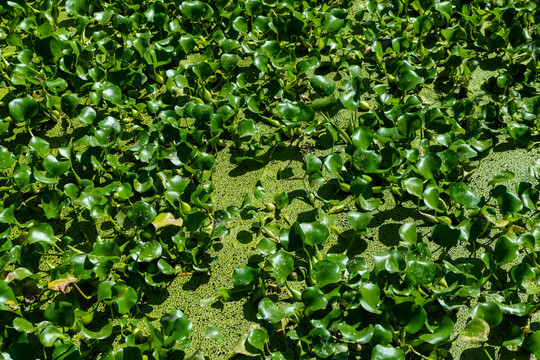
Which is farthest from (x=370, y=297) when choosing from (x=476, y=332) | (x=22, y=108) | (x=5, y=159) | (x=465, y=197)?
(x=22, y=108)

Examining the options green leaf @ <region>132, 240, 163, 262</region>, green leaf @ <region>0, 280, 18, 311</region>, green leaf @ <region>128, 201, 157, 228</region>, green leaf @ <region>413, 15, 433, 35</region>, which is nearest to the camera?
green leaf @ <region>0, 280, 18, 311</region>

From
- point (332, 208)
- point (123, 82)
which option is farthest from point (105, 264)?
point (123, 82)

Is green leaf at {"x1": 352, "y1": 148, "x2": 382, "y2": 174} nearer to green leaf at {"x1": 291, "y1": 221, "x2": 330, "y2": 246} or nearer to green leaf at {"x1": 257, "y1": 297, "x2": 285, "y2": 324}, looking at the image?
green leaf at {"x1": 291, "y1": 221, "x2": 330, "y2": 246}

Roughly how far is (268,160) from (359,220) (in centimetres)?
60

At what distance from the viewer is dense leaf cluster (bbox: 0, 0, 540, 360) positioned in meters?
2.00

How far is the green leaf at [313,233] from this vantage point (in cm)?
215

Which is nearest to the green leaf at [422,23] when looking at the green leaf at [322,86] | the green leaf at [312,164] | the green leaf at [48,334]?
the green leaf at [322,86]

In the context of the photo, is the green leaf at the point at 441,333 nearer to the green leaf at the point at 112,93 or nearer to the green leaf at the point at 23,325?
the green leaf at the point at 23,325

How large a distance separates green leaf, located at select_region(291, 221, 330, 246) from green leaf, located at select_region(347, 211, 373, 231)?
0.11 meters

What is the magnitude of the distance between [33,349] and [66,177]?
80 centimetres

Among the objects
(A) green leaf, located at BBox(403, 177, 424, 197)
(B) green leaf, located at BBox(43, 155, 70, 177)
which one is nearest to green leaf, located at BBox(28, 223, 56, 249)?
(B) green leaf, located at BBox(43, 155, 70, 177)

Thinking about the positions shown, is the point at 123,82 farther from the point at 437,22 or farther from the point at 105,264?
the point at 437,22

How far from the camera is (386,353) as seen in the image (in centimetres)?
182

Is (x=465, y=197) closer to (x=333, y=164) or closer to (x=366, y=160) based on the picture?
(x=366, y=160)
